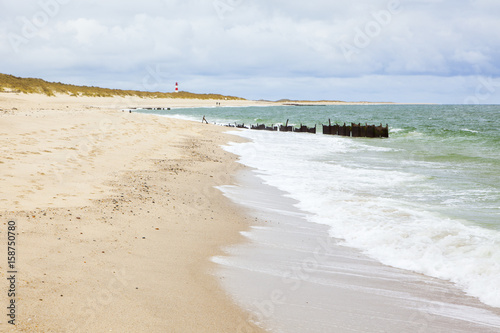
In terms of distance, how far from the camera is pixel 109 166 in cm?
1121

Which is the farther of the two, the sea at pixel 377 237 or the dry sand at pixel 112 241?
the sea at pixel 377 237

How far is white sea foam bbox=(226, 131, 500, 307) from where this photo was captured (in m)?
5.73

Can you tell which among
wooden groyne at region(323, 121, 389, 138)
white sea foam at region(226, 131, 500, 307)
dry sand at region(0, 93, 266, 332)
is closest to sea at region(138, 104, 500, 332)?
white sea foam at region(226, 131, 500, 307)

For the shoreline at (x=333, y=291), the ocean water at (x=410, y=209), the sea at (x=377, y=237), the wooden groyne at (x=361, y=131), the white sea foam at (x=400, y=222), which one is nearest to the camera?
the shoreline at (x=333, y=291)

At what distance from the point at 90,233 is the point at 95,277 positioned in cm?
143

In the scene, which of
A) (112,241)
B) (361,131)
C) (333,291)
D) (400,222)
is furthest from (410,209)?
(361,131)

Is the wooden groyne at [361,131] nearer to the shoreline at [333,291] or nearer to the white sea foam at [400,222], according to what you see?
the white sea foam at [400,222]

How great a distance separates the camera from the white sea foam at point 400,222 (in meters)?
5.73

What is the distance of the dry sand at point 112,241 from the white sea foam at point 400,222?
1.99 metres

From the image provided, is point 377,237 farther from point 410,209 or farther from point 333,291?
point 333,291

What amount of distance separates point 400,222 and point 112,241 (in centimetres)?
502

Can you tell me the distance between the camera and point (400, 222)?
7789 millimetres

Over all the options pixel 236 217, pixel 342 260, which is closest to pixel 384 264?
pixel 342 260

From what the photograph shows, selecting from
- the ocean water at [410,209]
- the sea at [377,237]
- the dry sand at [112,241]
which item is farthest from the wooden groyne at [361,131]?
the dry sand at [112,241]
